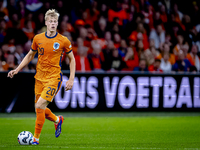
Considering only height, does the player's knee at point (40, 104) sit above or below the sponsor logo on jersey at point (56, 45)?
below

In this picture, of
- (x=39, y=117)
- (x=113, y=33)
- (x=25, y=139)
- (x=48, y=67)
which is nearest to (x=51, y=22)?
(x=48, y=67)

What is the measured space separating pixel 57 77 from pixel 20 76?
5.39 meters

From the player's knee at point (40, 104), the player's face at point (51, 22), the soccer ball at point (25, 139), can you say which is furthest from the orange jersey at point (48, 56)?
the soccer ball at point (25, 139)

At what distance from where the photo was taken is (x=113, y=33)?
14.8 meters

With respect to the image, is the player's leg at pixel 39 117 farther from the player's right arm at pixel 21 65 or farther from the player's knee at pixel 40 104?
the player's right arm at pixel 21 65

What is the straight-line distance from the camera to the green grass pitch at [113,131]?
21.4ft

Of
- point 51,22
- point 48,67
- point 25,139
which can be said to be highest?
point 51,22

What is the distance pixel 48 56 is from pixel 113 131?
2714 mm

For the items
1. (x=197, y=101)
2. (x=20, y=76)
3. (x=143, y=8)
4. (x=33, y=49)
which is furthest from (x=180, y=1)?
(x=33, y=49)

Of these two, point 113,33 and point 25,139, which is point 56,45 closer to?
point 25,139

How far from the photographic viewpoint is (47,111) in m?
7.09

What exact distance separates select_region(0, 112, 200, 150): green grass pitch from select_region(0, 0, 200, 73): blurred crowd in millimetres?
2108

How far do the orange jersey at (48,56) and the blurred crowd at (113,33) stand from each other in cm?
542

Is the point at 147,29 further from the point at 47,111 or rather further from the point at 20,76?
the point at 47,111
